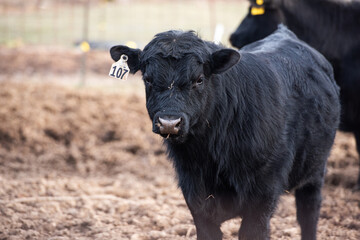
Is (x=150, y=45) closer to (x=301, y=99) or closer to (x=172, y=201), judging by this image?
(x=301, y=99)

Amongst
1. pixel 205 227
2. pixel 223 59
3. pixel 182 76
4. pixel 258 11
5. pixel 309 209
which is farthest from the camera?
pixel 258 11

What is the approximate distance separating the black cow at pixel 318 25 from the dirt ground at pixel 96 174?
4.95 feet

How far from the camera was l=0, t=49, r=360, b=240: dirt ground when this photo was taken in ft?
16.0

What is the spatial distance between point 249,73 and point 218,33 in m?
5.90

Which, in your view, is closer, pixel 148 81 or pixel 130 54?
pixel 148 81

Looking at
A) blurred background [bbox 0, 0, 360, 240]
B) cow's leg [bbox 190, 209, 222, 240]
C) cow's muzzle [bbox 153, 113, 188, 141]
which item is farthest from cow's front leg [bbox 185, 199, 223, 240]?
blurred background [bbox 0, 0, 360, 240]

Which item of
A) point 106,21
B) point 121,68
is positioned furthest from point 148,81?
point 106,21

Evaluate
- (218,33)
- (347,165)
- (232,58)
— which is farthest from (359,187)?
(218,33)

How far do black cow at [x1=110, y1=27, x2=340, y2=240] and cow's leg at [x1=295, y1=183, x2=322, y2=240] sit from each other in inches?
28.1

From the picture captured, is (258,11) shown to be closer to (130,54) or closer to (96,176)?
(96,176)

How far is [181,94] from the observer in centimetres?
340

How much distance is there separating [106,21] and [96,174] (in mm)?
10628

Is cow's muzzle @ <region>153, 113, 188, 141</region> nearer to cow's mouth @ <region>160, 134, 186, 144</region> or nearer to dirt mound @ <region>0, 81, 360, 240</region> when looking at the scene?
cow's mouth @ <region>160, 134, 186, 144</region>

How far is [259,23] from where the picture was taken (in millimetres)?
6984
